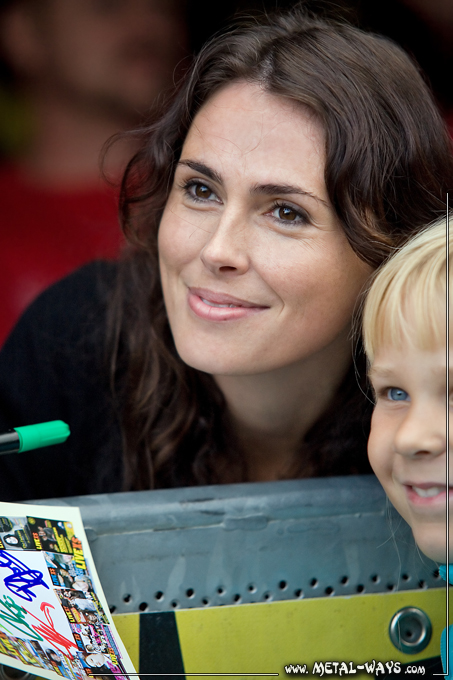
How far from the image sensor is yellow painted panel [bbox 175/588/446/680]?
80cm

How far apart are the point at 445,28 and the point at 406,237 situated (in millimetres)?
776

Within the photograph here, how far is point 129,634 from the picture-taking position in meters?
0.79

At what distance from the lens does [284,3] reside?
139 centimetres

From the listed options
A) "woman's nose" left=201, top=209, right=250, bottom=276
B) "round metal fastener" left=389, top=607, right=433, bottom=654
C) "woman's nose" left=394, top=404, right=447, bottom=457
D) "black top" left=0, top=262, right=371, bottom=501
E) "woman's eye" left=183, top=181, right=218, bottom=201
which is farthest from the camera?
"black top" left=0, top=262, right=371, bottom=501

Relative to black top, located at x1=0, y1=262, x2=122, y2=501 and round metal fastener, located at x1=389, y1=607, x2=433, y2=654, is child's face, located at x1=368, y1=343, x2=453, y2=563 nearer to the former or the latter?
round metal fastener, located at x1=389, y1=607, x2=433, y2=654

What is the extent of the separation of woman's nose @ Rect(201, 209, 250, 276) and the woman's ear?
1.02m

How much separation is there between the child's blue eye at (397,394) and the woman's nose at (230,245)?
11.0 inches

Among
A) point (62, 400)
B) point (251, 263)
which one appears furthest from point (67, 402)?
point (251, 263)

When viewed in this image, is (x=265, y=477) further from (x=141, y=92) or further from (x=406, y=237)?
(x=141, y=92)

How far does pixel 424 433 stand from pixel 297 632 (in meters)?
0.29

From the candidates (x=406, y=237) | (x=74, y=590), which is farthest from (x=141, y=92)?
(x=74, y=590)

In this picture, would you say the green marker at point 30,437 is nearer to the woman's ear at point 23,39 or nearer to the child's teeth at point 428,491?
the child's teeth at point 428,491

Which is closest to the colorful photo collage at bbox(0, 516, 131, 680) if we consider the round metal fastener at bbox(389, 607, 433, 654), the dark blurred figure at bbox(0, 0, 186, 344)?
the round metal fastener at bbox(389, 607, 433, 654)

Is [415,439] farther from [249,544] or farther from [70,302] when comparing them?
[70,302]
